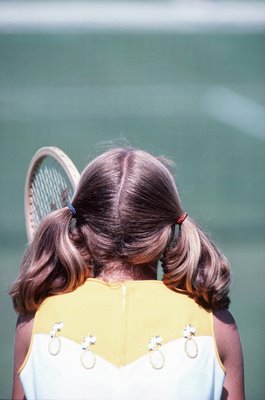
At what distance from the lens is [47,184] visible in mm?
1989

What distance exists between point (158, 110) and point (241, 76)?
137 centimetres

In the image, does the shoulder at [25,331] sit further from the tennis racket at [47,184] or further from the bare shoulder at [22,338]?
the tennis racket at [47,184]

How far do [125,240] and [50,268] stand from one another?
0.39 feet

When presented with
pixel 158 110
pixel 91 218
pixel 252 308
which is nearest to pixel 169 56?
pixel 158 110

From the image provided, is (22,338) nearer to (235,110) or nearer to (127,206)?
(127,206)

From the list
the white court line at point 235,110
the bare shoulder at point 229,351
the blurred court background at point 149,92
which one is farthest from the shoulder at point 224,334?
the white court line at point 235,110

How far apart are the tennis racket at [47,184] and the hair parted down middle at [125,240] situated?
403 millimetres

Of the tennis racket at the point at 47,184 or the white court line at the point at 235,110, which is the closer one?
the tennis racket at the point at 47,184

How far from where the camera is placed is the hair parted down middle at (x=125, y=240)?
1.24 metres

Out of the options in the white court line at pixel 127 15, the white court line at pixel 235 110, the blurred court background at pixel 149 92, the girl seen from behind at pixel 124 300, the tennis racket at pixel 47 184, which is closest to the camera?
the girl seen from behind at pixel 124 300

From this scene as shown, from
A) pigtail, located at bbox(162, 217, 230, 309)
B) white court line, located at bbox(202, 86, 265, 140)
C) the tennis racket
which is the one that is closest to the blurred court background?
white court line, located at bbox(202, 86, 265, 140)

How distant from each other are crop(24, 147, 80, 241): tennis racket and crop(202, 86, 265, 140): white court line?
6554 mm

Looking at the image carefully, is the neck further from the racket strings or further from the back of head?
the racket strings

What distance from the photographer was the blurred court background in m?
6.90
